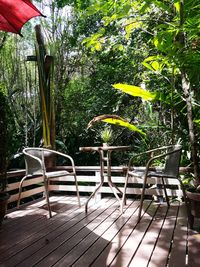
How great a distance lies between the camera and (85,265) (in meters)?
1.89

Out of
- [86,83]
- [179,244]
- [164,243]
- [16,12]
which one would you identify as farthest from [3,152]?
[86,83]

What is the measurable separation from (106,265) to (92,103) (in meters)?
4.39

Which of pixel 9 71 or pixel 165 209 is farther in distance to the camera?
pixel 9 71

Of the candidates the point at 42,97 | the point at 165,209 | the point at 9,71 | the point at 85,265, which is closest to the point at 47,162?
the point at 42,97

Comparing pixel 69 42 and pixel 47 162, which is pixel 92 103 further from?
pixel 47 162

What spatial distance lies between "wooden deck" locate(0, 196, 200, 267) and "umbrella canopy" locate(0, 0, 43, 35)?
1.64m

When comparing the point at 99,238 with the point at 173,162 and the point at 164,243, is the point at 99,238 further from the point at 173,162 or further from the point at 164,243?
the point at 173,162

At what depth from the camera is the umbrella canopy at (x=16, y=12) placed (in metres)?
1.76

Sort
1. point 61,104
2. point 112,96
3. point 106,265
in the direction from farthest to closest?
1. point 61,104
2. point 112,96
3. point 106,265

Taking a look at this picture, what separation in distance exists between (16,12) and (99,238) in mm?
1889

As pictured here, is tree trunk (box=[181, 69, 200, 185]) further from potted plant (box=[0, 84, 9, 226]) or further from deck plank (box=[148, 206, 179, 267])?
potted plant (box=[0, 84, 9, 226])

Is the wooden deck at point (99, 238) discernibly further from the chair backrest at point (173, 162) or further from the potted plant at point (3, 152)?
the chair backrest at point (173, 162)

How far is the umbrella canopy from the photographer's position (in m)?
1.76

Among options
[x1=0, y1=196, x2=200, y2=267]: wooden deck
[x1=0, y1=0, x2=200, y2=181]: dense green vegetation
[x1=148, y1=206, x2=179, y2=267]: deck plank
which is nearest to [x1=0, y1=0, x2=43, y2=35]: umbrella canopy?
[x1=0, y1=196, x2=200, y2=267]: wooden deck
